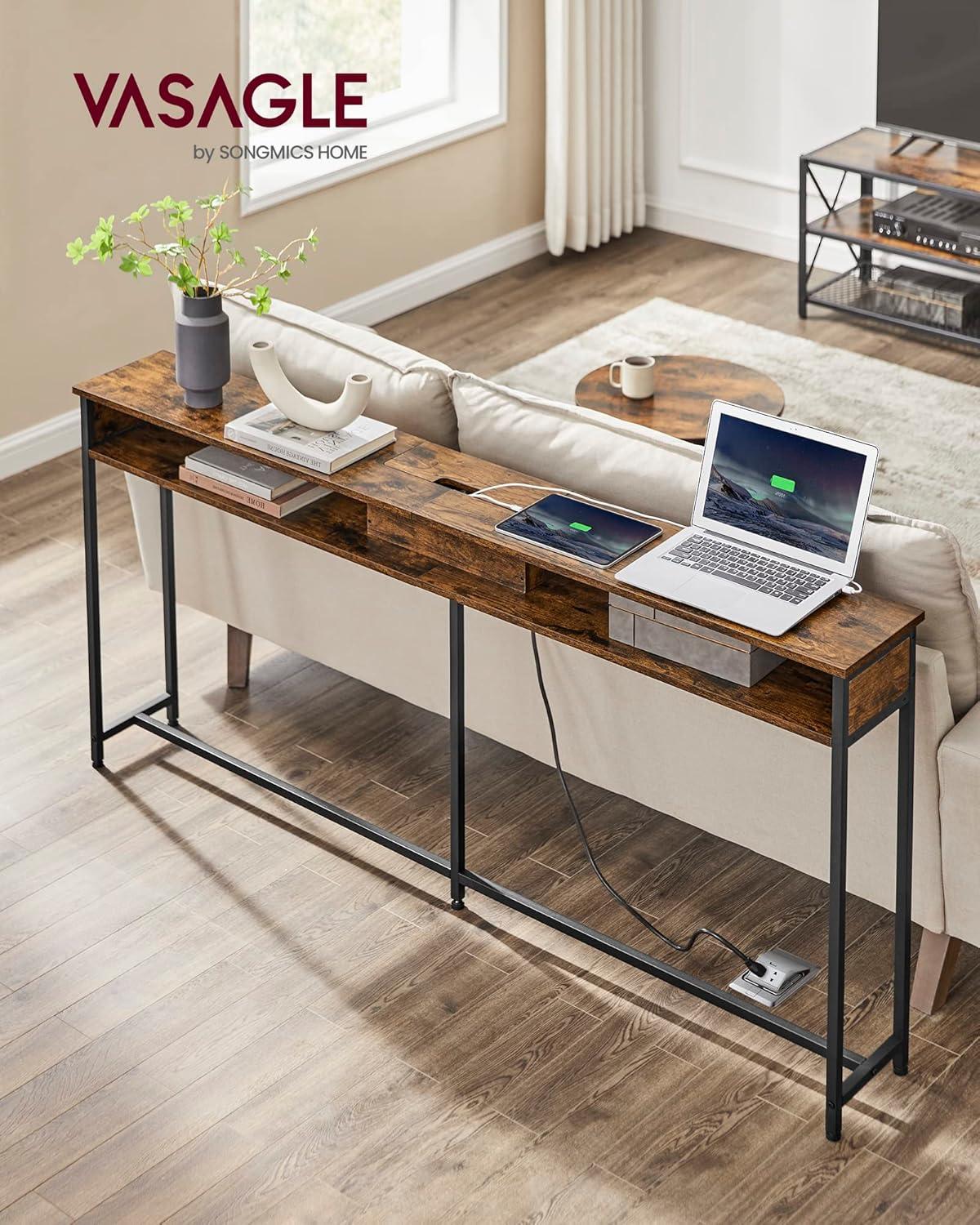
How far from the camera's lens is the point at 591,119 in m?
6.43

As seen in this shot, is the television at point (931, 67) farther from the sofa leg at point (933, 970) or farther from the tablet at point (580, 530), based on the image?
the sofa leg at point (933, 970)

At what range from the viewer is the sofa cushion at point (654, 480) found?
8.86 ft

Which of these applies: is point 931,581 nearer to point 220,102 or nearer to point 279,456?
point 279,456

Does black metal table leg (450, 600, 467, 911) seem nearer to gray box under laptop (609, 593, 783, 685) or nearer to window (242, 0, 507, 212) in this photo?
gray box under laptop (609, 593, 783, 685)

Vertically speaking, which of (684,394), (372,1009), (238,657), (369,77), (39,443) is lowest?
(372,1009)

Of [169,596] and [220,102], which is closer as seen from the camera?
[169,596]

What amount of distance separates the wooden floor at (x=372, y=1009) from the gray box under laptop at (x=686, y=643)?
0.71 meters

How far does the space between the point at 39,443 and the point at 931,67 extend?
3.12 meters

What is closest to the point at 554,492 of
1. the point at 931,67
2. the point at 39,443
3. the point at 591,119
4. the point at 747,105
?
the point at 39,443

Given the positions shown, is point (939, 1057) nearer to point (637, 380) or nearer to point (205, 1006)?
point (205, 1006)

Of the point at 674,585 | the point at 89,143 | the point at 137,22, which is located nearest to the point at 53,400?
the point at 89,143

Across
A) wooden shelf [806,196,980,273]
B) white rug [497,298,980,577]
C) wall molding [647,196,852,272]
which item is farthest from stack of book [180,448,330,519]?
wall molding [647,196,852,272]

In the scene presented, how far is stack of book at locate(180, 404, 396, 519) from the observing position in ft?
10.2

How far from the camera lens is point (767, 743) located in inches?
116
